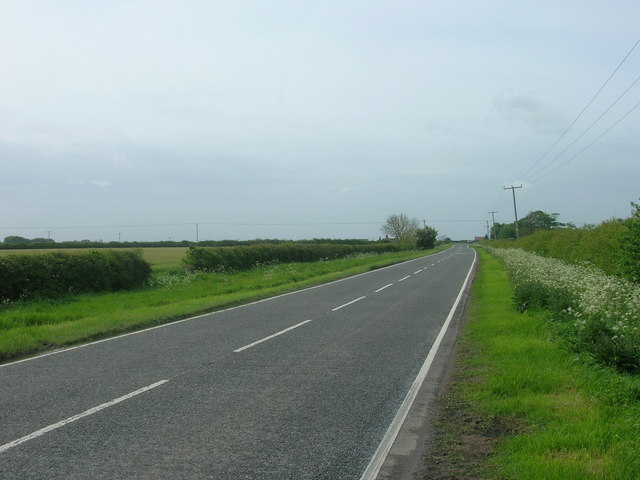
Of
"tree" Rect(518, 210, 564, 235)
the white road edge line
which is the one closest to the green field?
the white road edge line

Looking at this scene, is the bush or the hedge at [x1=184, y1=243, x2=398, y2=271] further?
the hedge at [x1=184, y1=243, x2=398, y2=271]

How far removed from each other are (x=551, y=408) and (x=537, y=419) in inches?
14.9

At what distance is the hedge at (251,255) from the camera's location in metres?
33.5

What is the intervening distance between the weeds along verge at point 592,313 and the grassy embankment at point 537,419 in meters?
0.25

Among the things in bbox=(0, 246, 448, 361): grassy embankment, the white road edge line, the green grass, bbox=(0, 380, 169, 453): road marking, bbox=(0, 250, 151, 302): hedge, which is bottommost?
the white road edge line

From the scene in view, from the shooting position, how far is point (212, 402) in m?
6.21

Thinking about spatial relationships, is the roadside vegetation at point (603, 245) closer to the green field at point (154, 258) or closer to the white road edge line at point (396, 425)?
the white road edge line at point (396, 425)

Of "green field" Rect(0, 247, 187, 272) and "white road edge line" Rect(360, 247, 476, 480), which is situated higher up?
"green field" Rect(0, 247, 187, 272)

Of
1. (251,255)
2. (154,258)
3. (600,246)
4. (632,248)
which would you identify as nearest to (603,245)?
(600,246)

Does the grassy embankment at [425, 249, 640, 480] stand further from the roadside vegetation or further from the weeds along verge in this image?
the roadside vegetation

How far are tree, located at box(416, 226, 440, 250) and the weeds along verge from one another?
376 ft

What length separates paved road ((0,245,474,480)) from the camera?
4500mm

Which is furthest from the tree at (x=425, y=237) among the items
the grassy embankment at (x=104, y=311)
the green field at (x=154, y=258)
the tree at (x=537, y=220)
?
the grassy embankment at (x=104, y=311)

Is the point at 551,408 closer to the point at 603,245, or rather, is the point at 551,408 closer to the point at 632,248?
the point at 632,248
